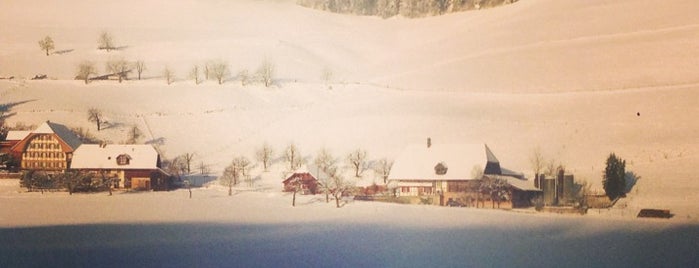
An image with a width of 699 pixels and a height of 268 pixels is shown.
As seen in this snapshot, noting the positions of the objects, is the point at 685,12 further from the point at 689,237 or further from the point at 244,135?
the point at 244,135

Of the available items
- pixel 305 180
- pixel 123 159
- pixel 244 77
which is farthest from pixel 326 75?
pixel 123 159

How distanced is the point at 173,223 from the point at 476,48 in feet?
10.4

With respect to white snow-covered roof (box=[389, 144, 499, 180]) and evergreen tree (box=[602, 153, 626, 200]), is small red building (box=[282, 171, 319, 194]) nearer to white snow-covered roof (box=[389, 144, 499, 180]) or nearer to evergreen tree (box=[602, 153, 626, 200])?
white snow-covered roof (box=[389, 144, 499, 180])

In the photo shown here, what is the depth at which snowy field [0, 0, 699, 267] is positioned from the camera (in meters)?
7.09

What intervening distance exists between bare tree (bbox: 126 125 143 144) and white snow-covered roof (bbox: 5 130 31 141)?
827 mm

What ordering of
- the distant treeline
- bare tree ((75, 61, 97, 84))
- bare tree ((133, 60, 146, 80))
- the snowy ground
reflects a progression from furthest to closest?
the distant treeline, bare tree ((133, 60, 146, 80)), bare tree ((75, 61, 97, 84)), the snowy ground

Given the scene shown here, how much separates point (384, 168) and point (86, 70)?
2814mm

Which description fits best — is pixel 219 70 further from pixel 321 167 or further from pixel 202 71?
pixel 321 167

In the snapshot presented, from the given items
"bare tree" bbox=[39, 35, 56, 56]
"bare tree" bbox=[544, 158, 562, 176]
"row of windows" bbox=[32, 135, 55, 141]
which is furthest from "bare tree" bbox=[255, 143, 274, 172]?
"bare tree" bbox=[544, 158, 562, 176]

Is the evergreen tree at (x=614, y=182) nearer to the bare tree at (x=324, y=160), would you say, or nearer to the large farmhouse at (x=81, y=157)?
the bare tree at (x=324, y=160)

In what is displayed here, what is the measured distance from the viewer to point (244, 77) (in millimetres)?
7973

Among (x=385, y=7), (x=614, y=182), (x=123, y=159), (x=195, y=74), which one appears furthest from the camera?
(x=385, y=7)

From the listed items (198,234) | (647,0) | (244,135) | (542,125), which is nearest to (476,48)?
(542,125)

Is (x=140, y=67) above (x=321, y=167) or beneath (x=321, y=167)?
above
